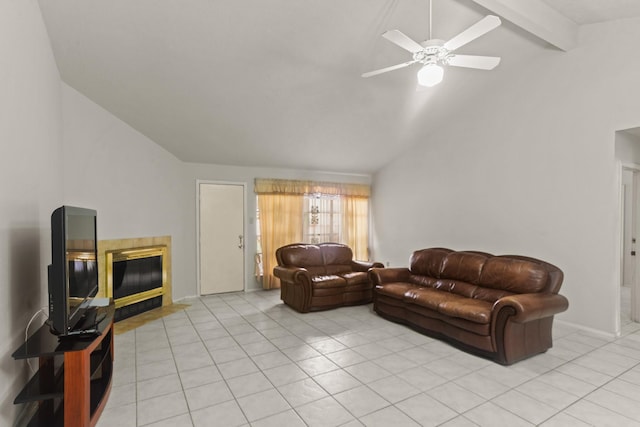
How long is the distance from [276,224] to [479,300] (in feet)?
12.2

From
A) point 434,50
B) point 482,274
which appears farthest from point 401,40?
point 482,274

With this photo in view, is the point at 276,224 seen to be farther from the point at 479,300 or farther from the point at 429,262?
the point at 479,300

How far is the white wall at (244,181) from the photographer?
217 inches

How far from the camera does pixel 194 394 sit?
102 inches

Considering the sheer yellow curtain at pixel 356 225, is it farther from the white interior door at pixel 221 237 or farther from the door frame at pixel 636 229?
the door frame at pixel 636 229

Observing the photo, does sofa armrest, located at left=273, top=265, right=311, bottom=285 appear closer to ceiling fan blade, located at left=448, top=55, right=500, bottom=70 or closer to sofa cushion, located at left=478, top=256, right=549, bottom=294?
sofa cushion, located at left=478, top=256, right=549, bottom=294

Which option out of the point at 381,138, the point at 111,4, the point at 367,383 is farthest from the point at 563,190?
the point at 111,4

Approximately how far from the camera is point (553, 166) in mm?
4277

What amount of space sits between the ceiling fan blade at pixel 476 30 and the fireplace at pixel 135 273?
175 inches

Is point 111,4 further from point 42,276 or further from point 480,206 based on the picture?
point 480,206

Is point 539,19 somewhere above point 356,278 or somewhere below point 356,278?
above

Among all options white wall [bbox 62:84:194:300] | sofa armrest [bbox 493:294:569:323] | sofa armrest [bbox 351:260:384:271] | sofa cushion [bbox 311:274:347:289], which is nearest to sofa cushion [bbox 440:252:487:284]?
sofa armrest [bbox 493:294:569:323]

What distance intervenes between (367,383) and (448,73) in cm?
396

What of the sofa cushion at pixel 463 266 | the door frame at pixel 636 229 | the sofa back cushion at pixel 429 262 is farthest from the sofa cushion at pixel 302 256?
the door frame at pixel 636 229
